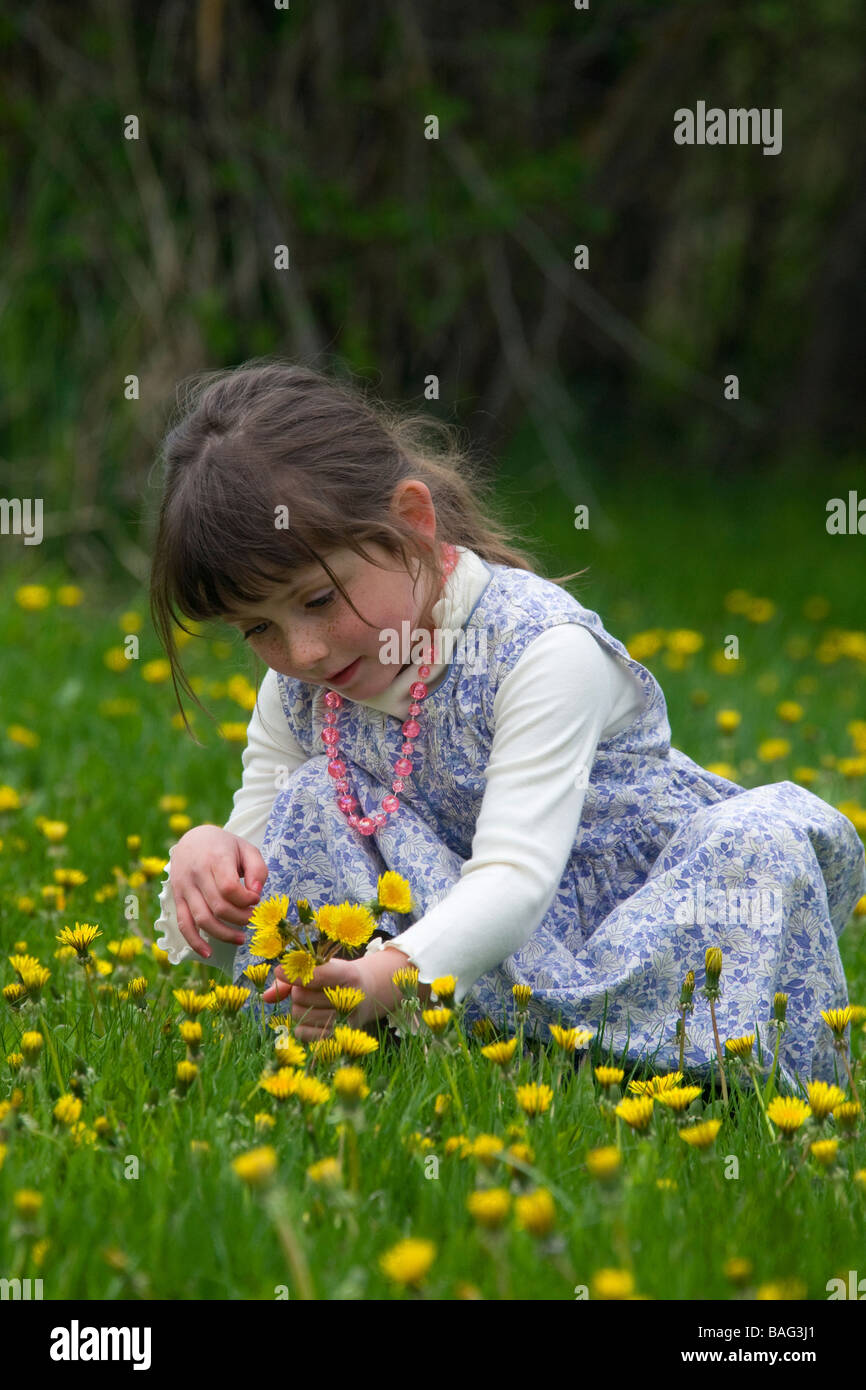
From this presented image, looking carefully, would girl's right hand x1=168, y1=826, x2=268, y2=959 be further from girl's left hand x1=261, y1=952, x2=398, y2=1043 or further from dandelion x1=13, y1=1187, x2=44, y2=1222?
dandelion x1=13, y1=1187, x2=44, y2=1222

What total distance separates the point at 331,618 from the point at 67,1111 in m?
0.79

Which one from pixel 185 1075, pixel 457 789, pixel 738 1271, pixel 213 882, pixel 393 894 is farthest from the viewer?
pixel 457 789

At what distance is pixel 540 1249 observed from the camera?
56.4 inches

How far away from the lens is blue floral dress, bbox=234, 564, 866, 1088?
2223 mm

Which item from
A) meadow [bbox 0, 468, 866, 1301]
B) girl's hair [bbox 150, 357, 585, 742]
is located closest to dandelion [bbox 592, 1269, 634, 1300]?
meadow [bbox 0, 468, 866, 1301]

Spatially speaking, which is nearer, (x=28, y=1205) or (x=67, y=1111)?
(x=28, y=1205)

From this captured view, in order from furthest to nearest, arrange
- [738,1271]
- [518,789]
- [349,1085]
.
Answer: [518,789] < [349,1085] < [738,1271]

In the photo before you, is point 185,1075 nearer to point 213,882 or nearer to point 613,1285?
point 213,882

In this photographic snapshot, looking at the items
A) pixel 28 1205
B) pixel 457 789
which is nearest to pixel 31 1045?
pixel 28 1205

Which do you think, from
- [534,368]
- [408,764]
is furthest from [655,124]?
[408,764]

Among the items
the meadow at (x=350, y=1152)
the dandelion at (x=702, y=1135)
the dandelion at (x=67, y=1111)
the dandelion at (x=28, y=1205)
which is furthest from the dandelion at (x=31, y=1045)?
the dandelion at (x=702, y=1135)

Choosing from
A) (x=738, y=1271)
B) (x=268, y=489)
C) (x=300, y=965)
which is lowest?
(x=738, y=1271)

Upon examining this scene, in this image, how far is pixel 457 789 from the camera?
2.42 m
